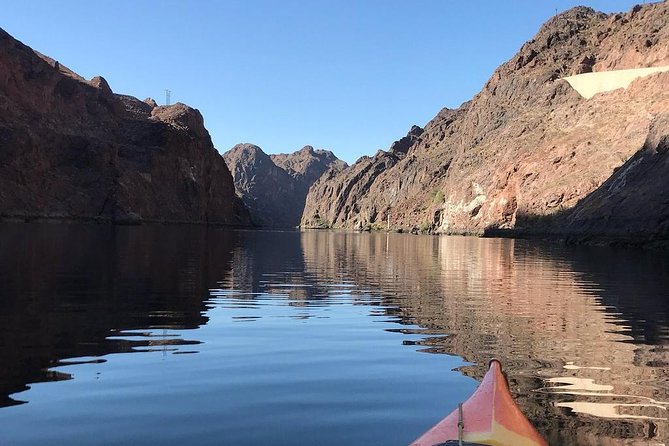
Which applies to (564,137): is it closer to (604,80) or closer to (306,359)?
(604,80)

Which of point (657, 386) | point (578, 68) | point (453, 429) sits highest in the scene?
point (578, 68)

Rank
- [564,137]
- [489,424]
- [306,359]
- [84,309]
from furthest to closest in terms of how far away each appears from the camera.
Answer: [564,137] → [84,309] → [306,359] → [489,424]

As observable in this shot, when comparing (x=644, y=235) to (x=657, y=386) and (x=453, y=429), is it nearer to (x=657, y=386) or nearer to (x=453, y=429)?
(x=657, y=386)

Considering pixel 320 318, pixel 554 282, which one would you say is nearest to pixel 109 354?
pixel 320 318

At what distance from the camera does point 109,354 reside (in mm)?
11195

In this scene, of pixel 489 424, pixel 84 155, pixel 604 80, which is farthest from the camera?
pixel 84 155

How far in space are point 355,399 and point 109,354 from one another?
5379mm

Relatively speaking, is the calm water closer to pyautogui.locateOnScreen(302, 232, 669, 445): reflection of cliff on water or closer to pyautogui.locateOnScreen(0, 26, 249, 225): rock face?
pyautogui.locateOnScreen(302, 232, 669, 445): reflection of cliff on water

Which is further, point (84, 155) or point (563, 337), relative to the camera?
point (84, 155)

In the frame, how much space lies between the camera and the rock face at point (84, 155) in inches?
5118

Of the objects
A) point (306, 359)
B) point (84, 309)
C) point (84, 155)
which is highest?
point (84, 155)

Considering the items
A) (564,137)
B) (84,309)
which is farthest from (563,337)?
(564,137)

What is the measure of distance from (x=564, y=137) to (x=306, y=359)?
12225 cm

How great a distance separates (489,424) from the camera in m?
5.08
